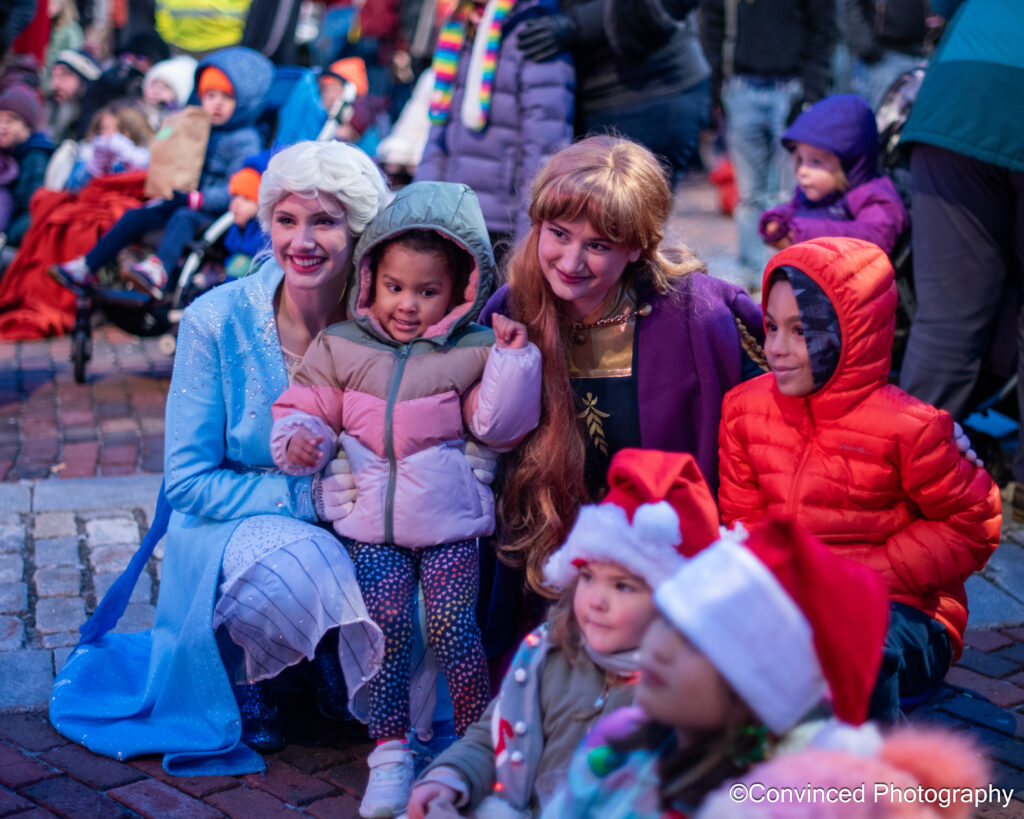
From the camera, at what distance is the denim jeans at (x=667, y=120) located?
16.7 feet

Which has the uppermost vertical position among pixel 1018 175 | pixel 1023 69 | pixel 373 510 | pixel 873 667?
pixel 1023 69

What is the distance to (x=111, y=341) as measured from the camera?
299 inches

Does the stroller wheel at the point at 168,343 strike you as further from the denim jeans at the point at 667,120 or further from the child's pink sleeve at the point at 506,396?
the child's pink sleeve at the point at 506,396

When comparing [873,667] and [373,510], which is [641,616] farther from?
[373,510]

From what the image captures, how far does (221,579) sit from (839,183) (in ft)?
10.3

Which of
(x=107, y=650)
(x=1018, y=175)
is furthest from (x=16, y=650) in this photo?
(x=1018, y=175)

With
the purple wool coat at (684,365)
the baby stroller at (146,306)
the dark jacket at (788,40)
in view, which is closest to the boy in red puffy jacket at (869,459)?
the purple wool coat at (684,365)

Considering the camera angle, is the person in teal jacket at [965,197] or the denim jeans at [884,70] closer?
the person in teal jacket at [965,197]

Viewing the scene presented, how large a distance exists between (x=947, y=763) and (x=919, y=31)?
7115 millimetres

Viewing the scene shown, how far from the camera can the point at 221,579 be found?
9.89ft

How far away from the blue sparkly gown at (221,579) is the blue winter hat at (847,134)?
8.27ft

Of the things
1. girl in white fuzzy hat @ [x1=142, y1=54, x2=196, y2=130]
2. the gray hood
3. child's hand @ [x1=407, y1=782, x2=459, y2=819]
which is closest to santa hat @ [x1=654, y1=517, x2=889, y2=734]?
child's hand @ [x1=407, y1=782, x2=459, y2=819]

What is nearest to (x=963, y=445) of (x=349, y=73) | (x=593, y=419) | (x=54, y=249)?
(x=593, y=419)

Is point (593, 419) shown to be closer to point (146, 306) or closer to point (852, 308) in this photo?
point (852, 308)
